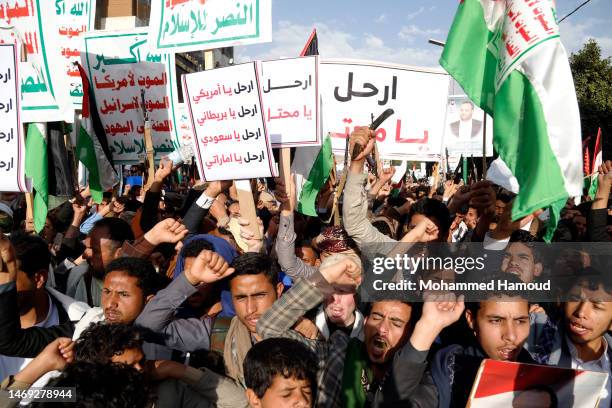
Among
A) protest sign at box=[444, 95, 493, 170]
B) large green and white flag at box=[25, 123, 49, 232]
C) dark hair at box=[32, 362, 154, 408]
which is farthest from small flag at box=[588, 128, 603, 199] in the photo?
dark hair at box=[32, 362, 154, 408]

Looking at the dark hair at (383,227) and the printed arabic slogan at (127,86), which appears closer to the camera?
the dark hair at (383,227)

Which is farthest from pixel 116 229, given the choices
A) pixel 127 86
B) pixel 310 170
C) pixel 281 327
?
pixel 127 86

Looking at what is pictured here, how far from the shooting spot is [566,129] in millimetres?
2615

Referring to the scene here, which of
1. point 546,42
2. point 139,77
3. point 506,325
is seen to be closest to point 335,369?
point 506,325

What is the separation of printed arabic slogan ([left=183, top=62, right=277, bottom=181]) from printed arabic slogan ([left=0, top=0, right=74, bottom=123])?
1267 millimetres

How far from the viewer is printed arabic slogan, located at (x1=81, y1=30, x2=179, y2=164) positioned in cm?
518

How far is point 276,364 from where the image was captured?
2.13 metres

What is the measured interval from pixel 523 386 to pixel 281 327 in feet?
3.48

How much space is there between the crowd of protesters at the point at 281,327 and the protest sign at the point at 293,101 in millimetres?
663

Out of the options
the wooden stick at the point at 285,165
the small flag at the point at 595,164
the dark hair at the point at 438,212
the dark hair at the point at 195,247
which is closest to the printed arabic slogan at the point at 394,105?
the wooden stick at the point at 285,165

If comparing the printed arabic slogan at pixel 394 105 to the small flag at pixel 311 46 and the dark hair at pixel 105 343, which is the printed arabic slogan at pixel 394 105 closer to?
the small flag at pixel 311 46

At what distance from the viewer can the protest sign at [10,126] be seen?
3.28 metres

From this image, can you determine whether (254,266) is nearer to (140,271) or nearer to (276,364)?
(140,271)

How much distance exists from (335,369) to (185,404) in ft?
2.18
